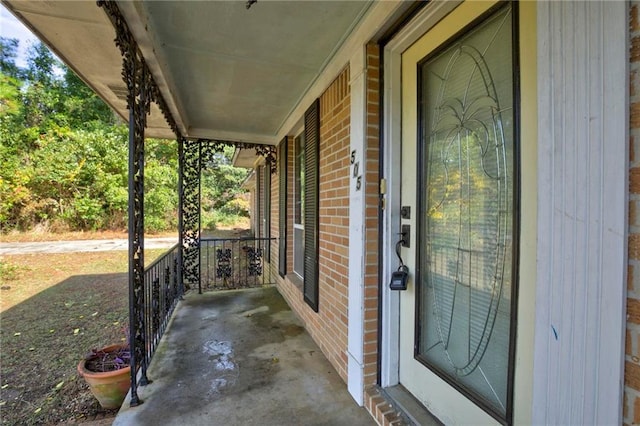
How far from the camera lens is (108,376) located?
218 cm

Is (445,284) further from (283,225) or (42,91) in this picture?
(42,91)

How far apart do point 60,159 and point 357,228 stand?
1440cm

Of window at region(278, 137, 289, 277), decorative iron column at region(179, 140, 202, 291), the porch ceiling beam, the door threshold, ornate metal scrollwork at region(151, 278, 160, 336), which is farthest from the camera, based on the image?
decorative iron column at region(179, 140, 202, 291)

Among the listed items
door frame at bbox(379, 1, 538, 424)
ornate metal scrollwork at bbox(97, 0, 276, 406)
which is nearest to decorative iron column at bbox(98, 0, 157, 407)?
ornate metal scrollwork at bbox(97, 0, 276, 406)

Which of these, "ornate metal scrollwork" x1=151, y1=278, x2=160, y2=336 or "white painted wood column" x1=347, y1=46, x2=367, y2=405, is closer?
"white painted wood column" x1=347, y1=46, x2=367, y2=405

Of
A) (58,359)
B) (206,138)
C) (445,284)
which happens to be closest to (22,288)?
(58,359)

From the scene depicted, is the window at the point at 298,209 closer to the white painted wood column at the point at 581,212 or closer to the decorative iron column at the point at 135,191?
the decorative iron column at the point at 135,191

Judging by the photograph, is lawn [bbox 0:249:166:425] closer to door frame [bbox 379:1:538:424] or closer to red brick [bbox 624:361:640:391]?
door frame [bbox 379:1:538:424]

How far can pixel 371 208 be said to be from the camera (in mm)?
1751

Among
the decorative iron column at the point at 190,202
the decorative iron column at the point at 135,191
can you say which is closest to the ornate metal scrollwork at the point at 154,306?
the decorative iron column at the point at 135,191

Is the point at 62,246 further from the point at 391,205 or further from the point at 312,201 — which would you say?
the point at 391,205

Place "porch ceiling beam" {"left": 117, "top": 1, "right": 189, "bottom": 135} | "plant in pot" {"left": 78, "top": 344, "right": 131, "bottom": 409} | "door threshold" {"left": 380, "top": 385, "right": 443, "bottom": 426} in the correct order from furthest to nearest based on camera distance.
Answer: "plant in pot" {"left": 78, "top": 344, "right": 131, "bottom": 409} → "porch ceiling beam" {"left": 117, "top": 1, "right": 189, "bottom": 135} → "door threshold" {"left": 380, "top": 385, "right": 443, "bottom": 426}

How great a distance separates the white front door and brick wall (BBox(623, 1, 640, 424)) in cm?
44

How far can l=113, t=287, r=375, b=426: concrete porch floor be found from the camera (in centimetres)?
172
